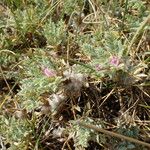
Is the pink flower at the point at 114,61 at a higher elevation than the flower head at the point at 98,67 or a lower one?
higher

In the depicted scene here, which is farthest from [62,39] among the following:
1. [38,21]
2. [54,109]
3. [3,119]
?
[3,119]

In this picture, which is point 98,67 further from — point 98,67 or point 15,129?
point 15,129

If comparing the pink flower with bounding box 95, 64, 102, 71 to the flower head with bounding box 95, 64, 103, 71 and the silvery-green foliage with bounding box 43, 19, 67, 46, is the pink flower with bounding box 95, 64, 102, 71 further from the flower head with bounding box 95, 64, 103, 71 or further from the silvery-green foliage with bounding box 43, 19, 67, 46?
the silvery-green foliage with bounding box 43, 19, 67, 46

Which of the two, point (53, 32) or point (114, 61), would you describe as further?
point (53, 32)

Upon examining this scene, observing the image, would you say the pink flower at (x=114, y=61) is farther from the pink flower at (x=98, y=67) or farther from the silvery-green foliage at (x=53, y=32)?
the silvery-green foliage at (x=53, y=32)

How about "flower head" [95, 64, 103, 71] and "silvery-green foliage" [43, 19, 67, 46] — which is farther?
"silvery-green foliage" [43, 19, 67, 46]

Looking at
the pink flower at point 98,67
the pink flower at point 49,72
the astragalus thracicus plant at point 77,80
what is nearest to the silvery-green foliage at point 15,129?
the astragalus thracicus plant at point 77,80

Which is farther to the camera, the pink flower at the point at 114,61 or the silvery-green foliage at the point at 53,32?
the silvery-green foliage at the point at 53,32

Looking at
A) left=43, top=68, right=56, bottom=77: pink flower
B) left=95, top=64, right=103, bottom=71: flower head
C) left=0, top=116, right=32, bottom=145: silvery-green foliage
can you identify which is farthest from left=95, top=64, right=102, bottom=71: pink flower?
left=0, top=116, right=32, bottom=145: silvery-green foliage

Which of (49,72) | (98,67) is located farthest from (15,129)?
(98,67)

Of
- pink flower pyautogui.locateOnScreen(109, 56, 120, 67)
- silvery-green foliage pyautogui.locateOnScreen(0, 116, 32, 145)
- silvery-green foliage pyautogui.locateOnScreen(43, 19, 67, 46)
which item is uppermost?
silvery-green foliage pyautogui.locateOnScreen(43, 19, 67, 46)

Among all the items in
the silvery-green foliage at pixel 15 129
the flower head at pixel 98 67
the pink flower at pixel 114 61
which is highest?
the pink flower at pixel 114 61
